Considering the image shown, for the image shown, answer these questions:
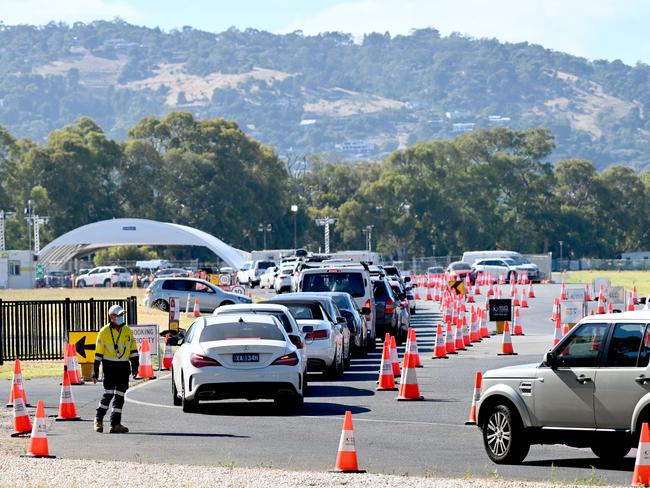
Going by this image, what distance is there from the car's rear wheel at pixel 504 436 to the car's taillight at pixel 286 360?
18.4 ft

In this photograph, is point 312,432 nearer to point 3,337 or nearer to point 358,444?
point 358,444

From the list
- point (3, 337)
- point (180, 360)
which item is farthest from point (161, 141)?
point (180, 360)

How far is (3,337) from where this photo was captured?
1341 inches

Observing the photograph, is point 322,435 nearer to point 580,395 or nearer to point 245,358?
point 245,358

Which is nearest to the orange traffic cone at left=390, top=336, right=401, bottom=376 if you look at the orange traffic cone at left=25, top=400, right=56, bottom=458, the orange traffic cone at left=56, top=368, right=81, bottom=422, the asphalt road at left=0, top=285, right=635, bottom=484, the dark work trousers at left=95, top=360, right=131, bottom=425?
the asphalt road at left=0, top=285, right=635, bottom=484

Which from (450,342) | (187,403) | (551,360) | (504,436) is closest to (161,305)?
(450,342)

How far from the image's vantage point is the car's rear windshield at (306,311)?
Answer: 27078mm

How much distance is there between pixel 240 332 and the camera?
21609mm

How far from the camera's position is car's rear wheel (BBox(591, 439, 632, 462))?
14.6 metres

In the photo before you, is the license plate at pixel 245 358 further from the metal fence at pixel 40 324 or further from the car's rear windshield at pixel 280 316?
the metal fence at pixel 40 324

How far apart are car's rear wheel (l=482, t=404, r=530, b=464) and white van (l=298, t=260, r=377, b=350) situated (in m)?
17.8

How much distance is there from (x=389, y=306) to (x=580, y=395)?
2248 centimetres

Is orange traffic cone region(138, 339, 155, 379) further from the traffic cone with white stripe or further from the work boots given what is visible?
the work boots

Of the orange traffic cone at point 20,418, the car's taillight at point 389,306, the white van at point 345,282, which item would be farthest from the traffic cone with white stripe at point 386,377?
the car's taillight at point 389,306
